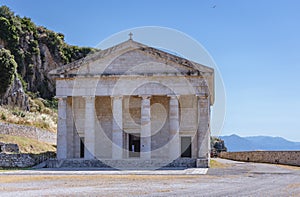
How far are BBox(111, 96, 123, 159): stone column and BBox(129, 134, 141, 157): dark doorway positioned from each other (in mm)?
3152

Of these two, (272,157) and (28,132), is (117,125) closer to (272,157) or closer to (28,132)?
(28,132)

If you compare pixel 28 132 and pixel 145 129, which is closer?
pixel 145 129

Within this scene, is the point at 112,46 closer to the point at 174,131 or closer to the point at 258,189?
the point at 174,131

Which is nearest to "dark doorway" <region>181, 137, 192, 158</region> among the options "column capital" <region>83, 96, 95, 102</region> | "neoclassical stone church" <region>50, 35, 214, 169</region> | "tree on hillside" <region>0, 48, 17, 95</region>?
"neoclassical stone church" <region>50, 35, 214, 169</region>

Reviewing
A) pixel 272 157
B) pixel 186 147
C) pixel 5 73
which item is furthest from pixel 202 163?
pixel 5 73

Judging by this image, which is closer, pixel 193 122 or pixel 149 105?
pixel 149 105

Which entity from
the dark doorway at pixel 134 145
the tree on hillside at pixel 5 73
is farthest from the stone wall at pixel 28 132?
the tree on hillside at pixel 5 73

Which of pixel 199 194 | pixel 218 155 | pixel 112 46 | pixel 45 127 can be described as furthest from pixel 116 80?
pixel 218 155

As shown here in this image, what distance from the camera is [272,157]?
4069 cm

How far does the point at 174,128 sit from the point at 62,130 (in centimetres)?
903

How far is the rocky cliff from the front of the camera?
57500mm

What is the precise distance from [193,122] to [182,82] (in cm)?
432

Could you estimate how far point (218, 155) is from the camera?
2402 inches

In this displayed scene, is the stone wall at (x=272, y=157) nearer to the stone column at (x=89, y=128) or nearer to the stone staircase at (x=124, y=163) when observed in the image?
the stone staircase at (x=124, y=163)
